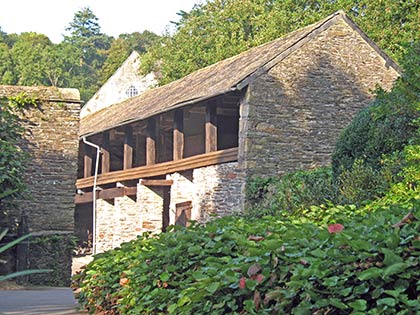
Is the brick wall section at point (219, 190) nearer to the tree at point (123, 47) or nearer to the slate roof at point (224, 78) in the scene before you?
the slate roof at point (224, 78)

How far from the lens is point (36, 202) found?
56.3ft

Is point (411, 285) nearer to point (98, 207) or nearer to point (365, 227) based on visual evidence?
point (365, 227)

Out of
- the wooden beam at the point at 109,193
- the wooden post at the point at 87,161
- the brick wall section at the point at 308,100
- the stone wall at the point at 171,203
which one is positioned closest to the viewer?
the brick wall section at the point at 308,100

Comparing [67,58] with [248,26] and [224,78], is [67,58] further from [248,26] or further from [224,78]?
[224,78]

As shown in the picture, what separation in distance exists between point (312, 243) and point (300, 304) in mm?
589

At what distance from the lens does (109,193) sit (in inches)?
987

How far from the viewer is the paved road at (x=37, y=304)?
27.0 feet

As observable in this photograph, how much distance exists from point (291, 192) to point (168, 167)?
26.3ft

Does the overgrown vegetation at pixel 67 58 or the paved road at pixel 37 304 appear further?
the overgrown vegetation at pixel 67 58

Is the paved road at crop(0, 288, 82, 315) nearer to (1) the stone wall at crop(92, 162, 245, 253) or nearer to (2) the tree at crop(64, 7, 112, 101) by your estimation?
(1) the stone wall at crop(92, 162, 245, 253)

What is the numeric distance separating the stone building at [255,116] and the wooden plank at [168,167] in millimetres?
30

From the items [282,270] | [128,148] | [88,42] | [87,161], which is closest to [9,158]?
[128,148]

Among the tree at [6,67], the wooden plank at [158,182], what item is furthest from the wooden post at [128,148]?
the tree at [6,67]

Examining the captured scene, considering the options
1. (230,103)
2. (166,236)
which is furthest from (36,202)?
(166,236)
